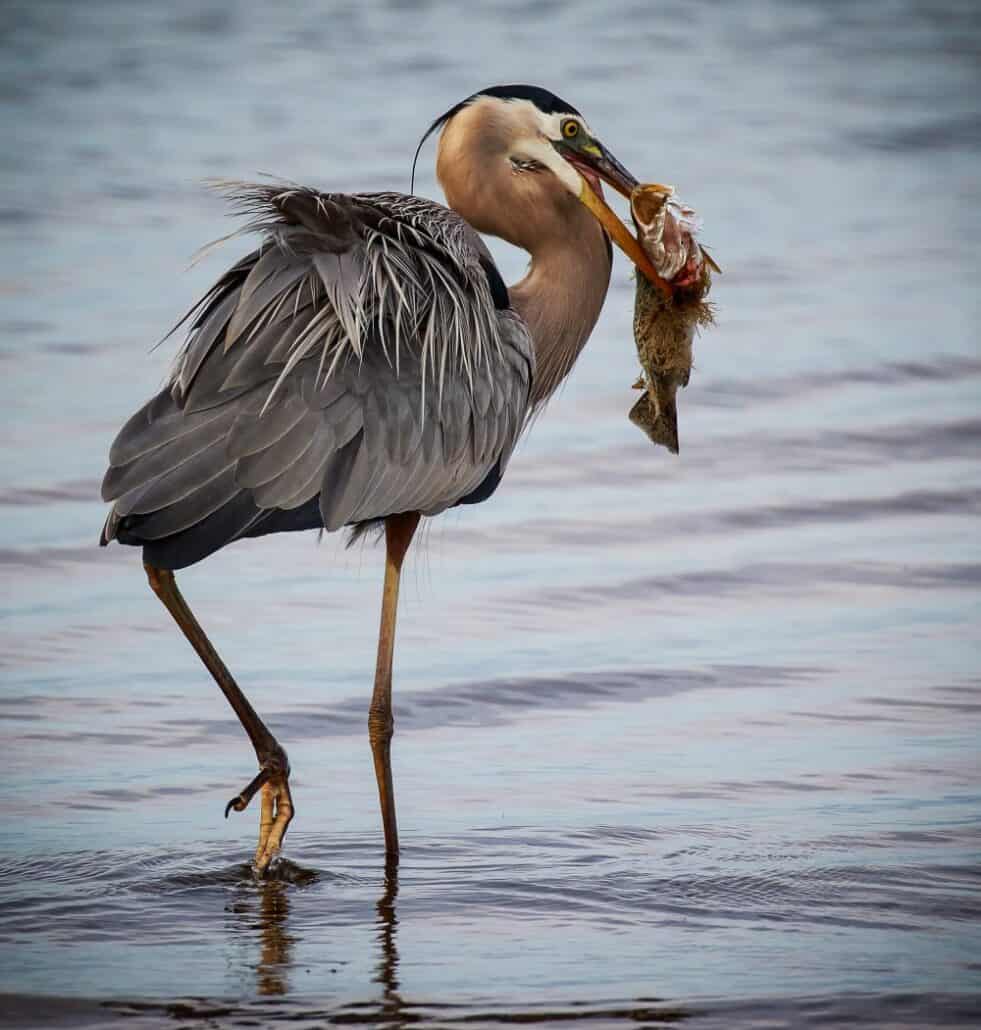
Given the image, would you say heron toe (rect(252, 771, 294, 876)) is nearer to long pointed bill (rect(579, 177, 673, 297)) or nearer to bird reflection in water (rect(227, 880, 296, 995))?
bird reflection in water (rect(227, 880, 296, 995))

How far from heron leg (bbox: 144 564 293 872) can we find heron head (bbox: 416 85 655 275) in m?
1.69

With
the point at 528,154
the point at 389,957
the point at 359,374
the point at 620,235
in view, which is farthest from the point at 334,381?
the point at 389,957

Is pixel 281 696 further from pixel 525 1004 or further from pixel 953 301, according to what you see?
pixel 953 301

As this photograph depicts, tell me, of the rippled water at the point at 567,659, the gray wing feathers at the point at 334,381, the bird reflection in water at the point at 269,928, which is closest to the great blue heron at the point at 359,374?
the gray wing feathers at the point at 334,381

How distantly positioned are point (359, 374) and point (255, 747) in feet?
3.39

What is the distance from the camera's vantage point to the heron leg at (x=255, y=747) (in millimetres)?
5668

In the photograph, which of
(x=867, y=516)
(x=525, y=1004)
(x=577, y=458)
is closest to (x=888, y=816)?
(x=525, y=1004)

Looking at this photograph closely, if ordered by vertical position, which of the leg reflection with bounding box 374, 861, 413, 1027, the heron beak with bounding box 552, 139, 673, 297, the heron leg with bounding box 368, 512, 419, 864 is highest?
the heron beak with bounding box 552, 139, 673, 297

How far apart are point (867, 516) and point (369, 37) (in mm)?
11131

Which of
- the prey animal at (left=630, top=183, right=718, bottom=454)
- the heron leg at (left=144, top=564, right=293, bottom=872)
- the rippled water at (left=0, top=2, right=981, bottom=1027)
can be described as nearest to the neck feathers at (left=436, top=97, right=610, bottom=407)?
the prey animal at (left=630, top=183, right=718, bottom=454)

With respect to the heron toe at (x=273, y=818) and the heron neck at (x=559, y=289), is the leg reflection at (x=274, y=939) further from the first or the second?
the heron neck at (x=559, y=289)

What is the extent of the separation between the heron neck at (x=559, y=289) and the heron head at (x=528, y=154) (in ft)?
0.35

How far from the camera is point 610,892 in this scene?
542 cm

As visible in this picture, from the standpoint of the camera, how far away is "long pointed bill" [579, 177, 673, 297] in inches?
249
